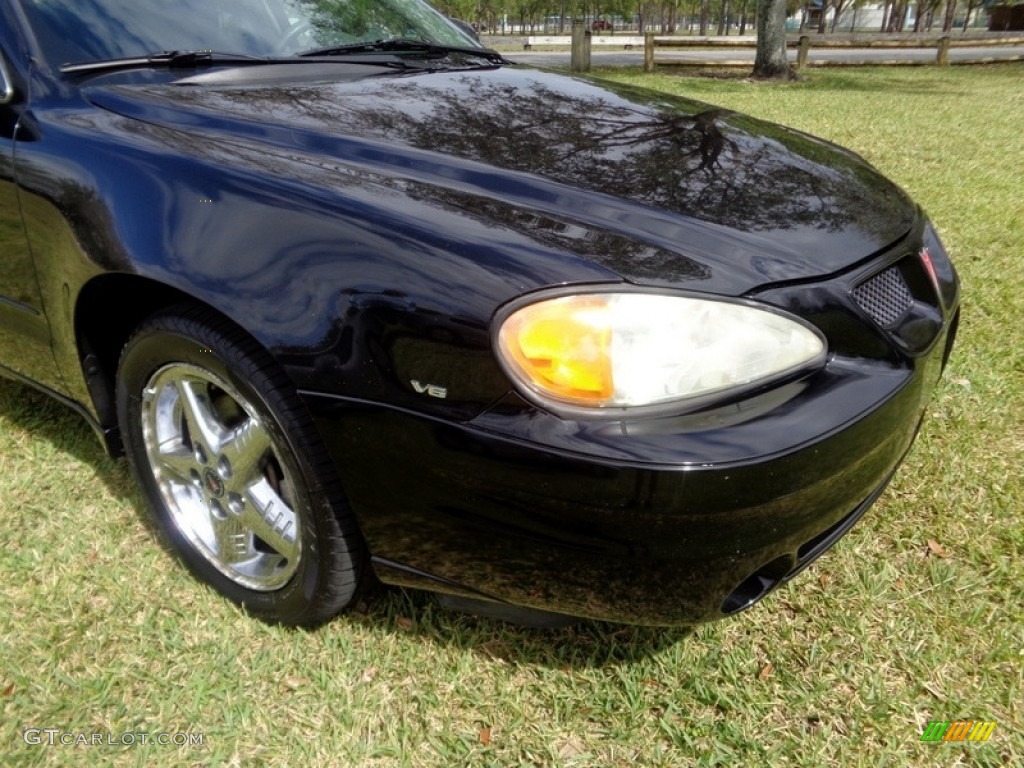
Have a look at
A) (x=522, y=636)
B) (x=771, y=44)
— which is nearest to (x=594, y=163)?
(x=522, y=636)

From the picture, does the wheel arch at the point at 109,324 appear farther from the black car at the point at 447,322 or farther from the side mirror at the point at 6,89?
the side mirror at the point at 6,89

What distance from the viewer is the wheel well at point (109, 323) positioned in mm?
1755

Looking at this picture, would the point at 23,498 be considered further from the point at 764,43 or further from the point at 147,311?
the point at 764,43

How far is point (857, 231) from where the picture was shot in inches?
66.4

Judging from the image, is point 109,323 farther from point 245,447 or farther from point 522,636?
point 522,636

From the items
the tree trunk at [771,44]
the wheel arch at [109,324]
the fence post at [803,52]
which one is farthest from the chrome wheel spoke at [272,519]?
the fence post at [803,52]

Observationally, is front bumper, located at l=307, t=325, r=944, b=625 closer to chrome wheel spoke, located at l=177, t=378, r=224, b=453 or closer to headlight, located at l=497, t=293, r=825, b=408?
headlight, located at l=497, t=293, r=825, b=408

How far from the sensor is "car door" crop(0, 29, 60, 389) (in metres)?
1.88

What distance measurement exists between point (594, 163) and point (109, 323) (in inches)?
49.4

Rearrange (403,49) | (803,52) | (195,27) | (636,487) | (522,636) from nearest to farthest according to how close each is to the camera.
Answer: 1. (636,487)
2. (522,636)
3. (195,27)
4. (403,49)
5. (803,52)

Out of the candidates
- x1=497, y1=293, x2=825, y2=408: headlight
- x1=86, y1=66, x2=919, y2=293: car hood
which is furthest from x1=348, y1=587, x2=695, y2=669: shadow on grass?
x1=86, y1=66, x2=919, y2=293: car hood

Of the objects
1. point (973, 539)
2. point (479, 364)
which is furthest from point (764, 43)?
point (479, 364)

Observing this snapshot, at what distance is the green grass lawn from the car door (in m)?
0.48

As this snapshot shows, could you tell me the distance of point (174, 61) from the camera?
205 centimetres
